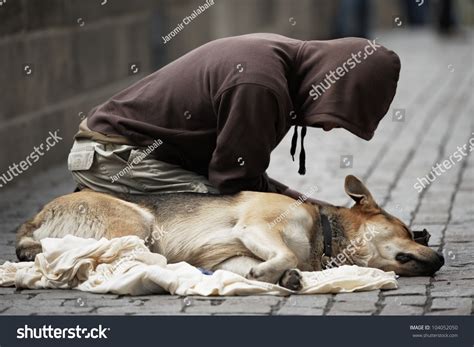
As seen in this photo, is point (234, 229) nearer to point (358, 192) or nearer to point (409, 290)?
point (358, 192)

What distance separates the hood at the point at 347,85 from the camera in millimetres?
6863

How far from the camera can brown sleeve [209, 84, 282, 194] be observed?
6.71m

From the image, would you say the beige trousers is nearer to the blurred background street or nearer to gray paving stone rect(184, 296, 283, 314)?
the blurred background street

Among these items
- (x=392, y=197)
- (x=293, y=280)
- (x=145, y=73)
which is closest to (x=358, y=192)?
(x=293, y=280)

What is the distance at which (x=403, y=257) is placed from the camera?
22.4 feet

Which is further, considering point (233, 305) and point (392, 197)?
point (392, 197)

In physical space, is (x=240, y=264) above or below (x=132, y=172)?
below

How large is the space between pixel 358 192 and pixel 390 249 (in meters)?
0.43

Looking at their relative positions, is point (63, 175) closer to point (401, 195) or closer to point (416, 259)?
point (401, 195)

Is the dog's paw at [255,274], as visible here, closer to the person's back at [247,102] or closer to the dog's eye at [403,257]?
the person's back at [247,102]
